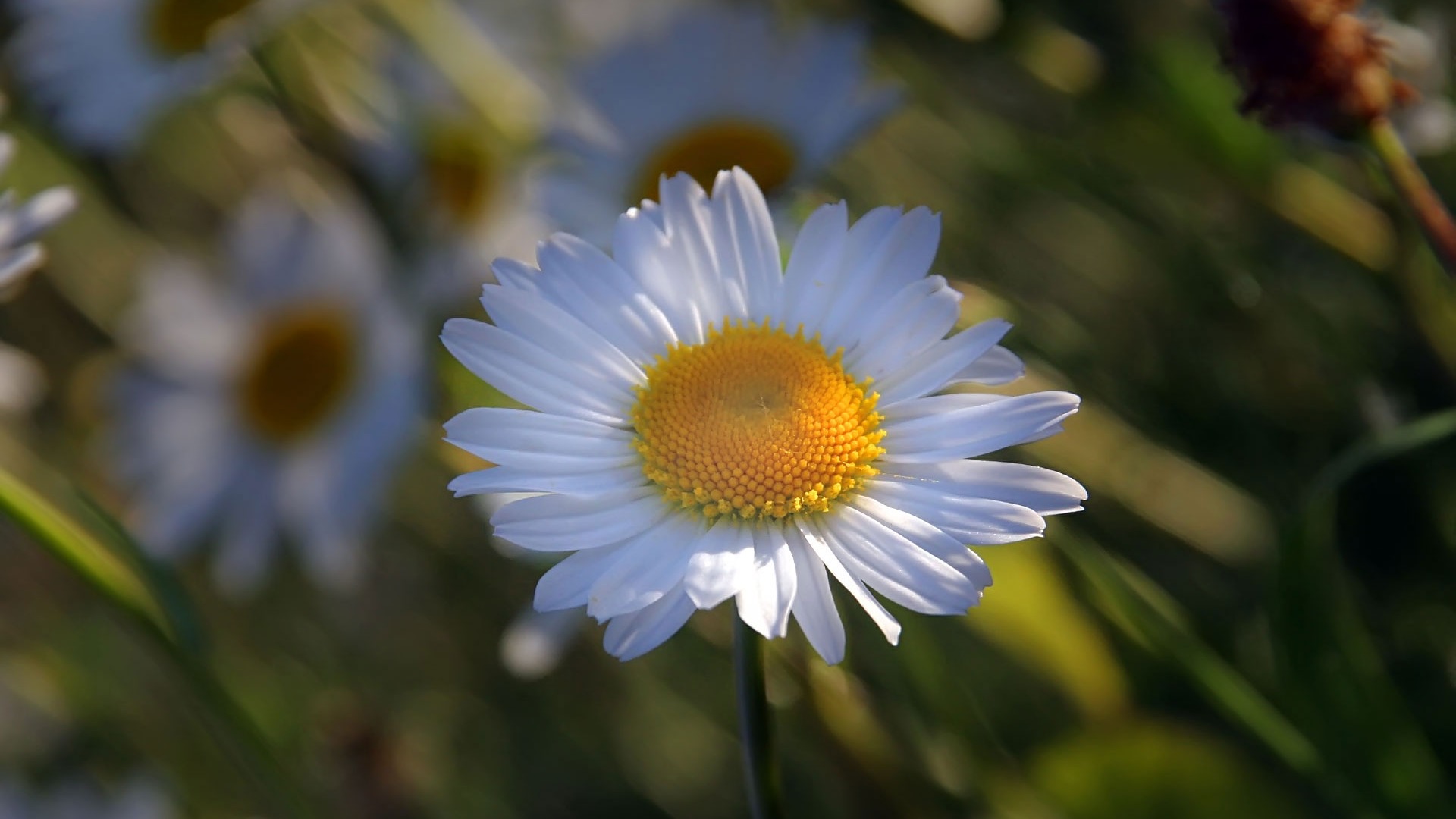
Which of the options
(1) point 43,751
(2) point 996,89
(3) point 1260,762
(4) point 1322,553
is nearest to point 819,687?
(4) point 1322,553

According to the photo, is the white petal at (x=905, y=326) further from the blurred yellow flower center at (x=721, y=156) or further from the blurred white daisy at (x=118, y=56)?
the blurred white daisy at (x=118, y=56)

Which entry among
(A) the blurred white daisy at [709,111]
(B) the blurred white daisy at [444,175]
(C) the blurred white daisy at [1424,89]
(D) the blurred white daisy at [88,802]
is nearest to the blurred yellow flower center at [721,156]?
(A) the blurred white daisy at [709,111]

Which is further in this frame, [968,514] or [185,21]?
[185,21]

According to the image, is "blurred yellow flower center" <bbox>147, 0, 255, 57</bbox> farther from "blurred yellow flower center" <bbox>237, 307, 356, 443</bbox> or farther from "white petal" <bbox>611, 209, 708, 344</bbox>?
"white petal" <bbox>611, 209, 708, 344</bbox>

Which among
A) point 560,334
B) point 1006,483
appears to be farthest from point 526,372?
point 1006,483

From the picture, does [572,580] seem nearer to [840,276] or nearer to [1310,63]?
[840,276]

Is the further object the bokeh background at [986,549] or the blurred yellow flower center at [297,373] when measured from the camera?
the blurred yellow flower center at [297,373]

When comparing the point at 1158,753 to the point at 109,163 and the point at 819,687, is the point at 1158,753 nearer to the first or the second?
the point at 819,687
